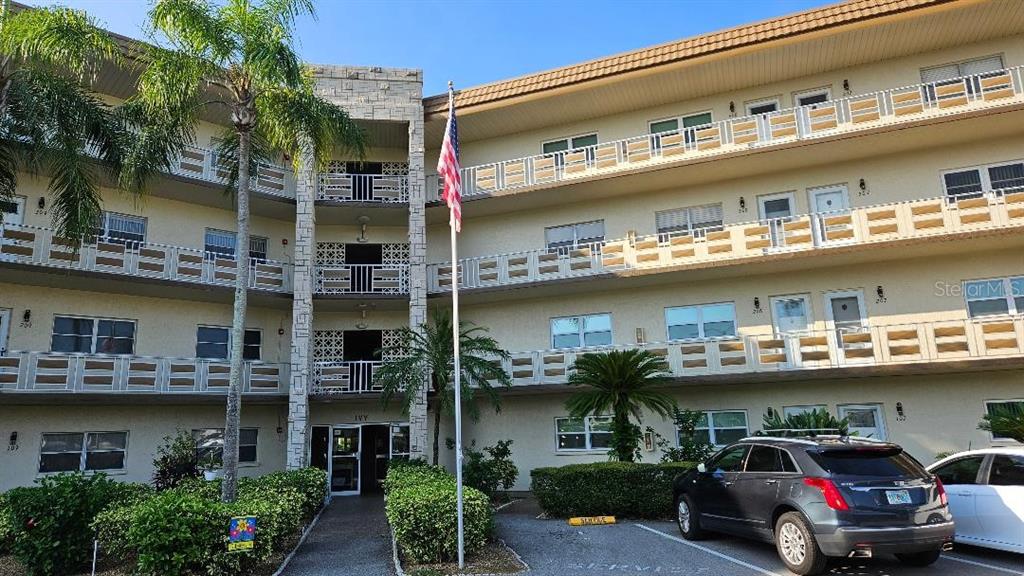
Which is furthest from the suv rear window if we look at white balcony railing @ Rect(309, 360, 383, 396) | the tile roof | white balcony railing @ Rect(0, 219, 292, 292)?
white balcony railing @ Rect(0, 219, 292, 292)

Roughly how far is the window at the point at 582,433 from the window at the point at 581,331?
8.00 feet

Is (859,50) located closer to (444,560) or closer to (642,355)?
(642,355)

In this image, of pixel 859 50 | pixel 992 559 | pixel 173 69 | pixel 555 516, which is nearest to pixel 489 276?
pixel 555 516

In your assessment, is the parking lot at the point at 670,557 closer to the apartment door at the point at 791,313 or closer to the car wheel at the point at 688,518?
the car wheel at the point at 688,518

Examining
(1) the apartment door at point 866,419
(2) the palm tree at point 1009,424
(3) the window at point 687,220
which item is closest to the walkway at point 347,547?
(3) the window at point 687,220

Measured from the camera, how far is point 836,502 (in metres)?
8.00

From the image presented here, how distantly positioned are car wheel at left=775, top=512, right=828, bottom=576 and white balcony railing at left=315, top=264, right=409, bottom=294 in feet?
47.6

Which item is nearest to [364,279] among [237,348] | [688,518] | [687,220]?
[237,348]

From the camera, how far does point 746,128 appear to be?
1883 cm

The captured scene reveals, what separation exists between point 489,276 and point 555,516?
852 centimetres

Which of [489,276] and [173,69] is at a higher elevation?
[173,69]

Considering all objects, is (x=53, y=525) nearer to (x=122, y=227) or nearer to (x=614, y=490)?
(x=614, y=490)

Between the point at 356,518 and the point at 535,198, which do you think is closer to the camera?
the point at 356,518

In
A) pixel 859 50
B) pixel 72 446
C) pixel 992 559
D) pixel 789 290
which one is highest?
pixel 859 50
